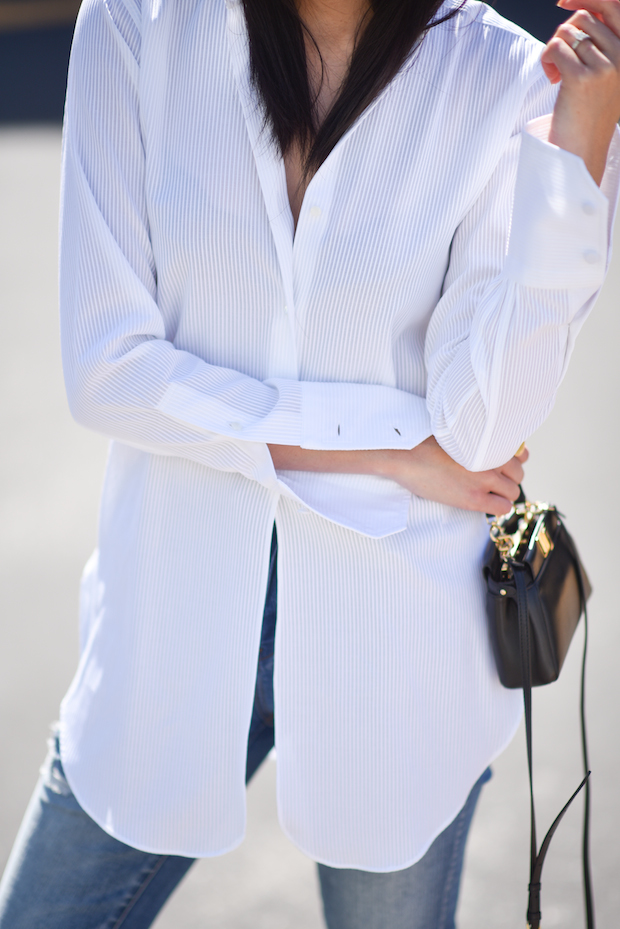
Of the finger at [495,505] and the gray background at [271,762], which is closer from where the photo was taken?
the finger at [495,505]

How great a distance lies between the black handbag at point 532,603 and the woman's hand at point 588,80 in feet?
1.60

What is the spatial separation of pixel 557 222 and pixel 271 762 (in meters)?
2.11

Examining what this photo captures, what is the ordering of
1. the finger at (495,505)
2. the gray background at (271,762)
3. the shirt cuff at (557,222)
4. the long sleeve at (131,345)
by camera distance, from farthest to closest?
the gray background at (271,762), the finger at (495,505), the long sleeve at (131,345), the shirt cuff at (557,222)

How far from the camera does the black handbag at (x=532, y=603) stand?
3.85ft

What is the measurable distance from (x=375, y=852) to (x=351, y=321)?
647 mm

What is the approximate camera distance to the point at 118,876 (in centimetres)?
121

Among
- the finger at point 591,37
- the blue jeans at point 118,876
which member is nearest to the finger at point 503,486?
the blue jeans at point 118,876

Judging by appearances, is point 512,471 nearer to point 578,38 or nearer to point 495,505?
point 495,505

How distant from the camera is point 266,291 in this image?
1.12 meters

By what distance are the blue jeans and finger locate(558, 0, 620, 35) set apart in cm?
70

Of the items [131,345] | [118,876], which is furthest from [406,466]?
[118,876]

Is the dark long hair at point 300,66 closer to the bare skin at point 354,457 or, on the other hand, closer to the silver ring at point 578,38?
the bare skin at point 354,457

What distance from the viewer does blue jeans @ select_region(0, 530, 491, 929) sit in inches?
46.8

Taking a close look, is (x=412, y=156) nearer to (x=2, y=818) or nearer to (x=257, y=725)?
(x=257, y=725)
